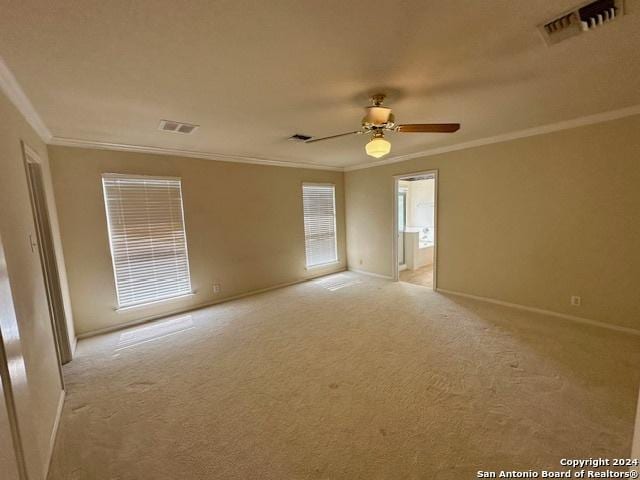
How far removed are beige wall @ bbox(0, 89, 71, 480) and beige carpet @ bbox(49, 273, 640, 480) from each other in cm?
29

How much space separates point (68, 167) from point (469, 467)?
4.62 meters

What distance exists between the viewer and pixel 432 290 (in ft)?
14.8

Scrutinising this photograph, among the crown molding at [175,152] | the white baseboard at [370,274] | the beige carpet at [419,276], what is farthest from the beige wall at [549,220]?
the crown molding at [175,152]

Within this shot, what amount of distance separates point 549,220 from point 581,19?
2568 mm

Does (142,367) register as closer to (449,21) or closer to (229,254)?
(229,254)

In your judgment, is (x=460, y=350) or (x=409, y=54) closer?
(x=409, y=54)

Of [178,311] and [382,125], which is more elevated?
[382,125]

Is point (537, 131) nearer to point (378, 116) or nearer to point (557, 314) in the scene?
point (557, 314)

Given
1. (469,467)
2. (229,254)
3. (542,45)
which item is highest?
(542,45)

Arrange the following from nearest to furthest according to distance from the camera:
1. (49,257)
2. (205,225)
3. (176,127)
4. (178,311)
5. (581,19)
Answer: (581,19), (49,257), (176,127), (178,311), (205,225)

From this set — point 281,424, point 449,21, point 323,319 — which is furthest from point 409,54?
point 323,319

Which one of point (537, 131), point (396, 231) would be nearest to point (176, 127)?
point (396, 231)

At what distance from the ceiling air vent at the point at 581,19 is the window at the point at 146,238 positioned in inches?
160

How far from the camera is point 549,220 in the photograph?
324cm
